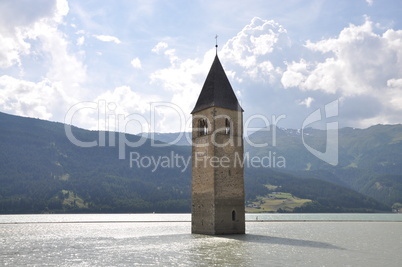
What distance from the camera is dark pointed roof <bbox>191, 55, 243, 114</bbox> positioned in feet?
169

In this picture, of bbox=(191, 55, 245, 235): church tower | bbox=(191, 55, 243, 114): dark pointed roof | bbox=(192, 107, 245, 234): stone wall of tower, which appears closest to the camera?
bbox=(192, 107, 245, 234): stone wall of tower

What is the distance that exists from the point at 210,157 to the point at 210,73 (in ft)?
40.7

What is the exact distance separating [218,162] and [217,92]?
938 cm

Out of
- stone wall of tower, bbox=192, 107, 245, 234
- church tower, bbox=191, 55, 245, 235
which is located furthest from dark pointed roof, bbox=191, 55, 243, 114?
stone wall of tower, bbox=192, 107, 245, 234

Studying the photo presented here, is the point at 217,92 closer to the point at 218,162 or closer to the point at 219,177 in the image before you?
the point at 218,162

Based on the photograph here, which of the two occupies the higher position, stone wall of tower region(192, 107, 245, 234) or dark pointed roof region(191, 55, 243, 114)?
dark pointed roof region(191, 55, 243, 114)

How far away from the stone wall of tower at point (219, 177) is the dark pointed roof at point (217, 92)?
0.90 metres

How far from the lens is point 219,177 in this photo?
4847cm

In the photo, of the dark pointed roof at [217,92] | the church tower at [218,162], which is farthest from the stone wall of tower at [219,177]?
the dark pointed roof at [217,92]

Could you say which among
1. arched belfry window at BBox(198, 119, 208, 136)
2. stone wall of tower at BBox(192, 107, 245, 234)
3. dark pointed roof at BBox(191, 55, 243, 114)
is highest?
dark pointed roof at BBox(191, 55, 243, 114)

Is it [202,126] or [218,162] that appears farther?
[202,126]

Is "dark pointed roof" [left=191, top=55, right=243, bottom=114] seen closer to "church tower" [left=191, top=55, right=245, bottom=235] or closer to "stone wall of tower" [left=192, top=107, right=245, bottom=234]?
"church tower" [left=191, top=55, right=245, bottom=235]

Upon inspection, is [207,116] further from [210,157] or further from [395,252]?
[395,252]

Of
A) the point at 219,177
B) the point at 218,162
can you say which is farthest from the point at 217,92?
the point at 219,177
